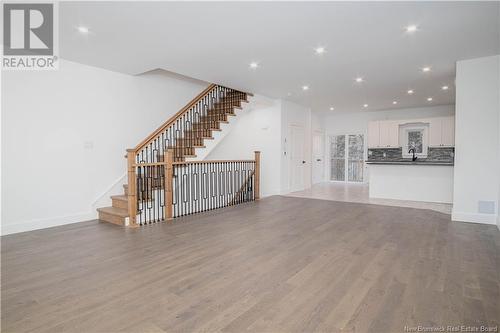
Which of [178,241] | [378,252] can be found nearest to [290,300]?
[378,252]

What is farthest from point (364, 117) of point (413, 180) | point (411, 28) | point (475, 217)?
point (411, 28)

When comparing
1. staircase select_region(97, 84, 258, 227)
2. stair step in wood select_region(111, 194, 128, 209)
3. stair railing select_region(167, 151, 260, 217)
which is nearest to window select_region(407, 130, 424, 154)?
stair railing select_region(167, 151, 260, 217)

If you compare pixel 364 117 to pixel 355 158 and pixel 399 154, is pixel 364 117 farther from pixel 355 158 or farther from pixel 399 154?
pixel 399 154

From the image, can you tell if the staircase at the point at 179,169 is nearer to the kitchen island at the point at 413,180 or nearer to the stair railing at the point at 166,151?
the stair railing at the point at 166,151

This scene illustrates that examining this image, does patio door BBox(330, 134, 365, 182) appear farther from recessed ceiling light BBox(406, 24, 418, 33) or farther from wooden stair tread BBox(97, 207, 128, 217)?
wooden stair tread BBox(97, 207, 128, 217)

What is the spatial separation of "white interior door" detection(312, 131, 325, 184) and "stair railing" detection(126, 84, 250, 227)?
5.02 meters

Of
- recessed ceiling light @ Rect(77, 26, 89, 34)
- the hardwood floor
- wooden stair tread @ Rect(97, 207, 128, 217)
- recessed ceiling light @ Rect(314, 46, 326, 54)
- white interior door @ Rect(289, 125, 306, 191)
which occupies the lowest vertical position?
the hardwood floor

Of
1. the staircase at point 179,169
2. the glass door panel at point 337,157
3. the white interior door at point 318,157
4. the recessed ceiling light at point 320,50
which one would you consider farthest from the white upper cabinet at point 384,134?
the recessed ceiling light at point 320,50

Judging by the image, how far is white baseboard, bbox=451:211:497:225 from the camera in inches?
183

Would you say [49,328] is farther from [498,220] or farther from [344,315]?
[498,220]

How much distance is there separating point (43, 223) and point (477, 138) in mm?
7253

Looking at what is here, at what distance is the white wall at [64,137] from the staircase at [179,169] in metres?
0.48

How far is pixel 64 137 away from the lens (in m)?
4.71

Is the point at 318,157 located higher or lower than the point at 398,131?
lower
